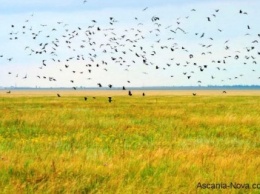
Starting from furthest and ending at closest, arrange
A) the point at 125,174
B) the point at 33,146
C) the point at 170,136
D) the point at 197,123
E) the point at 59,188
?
1. the point at 197,123
2. the point at 170,136
3. the point at 33,146
4. the point at 125,174
5. the point at 59,188

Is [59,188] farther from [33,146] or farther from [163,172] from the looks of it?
[33,146]

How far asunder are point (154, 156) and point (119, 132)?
7.30m

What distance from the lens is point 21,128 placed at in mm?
Answer: 19531

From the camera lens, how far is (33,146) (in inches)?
505

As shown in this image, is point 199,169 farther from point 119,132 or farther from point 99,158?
point 119,132

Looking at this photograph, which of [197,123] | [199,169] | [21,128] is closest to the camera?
[199,169]

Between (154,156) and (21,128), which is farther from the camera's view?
(21,128)

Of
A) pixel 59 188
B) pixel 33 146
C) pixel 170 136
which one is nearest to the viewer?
pixel 59 188

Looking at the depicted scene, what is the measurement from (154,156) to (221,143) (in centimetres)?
476

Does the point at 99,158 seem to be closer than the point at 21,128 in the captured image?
Yes

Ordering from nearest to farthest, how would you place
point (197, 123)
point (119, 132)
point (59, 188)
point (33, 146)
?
point (59, 188), point (33, 146), point (119, 132), point (197, 123)

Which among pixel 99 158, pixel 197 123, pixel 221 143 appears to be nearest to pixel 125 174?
pixel 99 158

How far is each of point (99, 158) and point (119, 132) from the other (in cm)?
748

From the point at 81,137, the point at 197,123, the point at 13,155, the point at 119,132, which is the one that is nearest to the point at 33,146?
the point at 13,155
